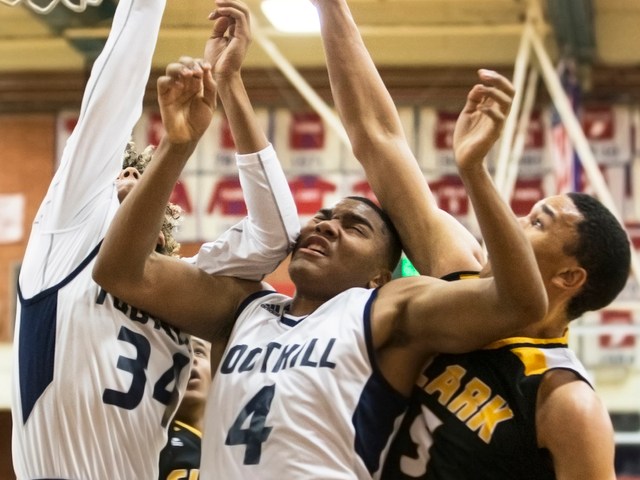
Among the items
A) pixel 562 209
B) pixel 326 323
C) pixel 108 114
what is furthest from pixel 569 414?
pixel 108 114

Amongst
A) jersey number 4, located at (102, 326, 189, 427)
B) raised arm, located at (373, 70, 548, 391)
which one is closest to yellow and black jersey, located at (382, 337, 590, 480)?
raised arm, located at (373, 70, 548, 391)

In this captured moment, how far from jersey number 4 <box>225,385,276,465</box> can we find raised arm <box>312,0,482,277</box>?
30.0 inches

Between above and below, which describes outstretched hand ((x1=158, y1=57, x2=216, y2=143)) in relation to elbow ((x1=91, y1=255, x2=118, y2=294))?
above

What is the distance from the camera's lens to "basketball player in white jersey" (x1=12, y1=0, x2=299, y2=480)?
3.83 meters

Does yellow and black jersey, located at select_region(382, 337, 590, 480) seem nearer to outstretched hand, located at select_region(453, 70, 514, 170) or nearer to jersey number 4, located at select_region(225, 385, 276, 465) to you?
jersey number 4, located at select_region(225, 385, 276, 465)

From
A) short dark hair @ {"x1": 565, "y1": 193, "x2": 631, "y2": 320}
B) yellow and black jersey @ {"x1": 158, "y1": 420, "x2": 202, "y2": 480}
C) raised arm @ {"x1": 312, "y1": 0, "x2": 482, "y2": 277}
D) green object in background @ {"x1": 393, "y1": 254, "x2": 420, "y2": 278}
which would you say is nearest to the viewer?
short dark hair @ {"x1": 565, "y1": 193, "x2": 631, "y2": 320}

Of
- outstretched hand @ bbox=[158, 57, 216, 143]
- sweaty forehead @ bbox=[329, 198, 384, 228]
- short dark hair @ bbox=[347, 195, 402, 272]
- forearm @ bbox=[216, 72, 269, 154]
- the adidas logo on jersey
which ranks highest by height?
outstretched hand @ bbox=[158, 57, 216, 143]

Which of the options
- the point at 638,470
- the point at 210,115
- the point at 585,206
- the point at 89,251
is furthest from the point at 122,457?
the point at 638,470

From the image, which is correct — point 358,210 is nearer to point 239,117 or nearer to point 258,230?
point 258,230

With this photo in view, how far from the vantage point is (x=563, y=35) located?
11641 millimetres

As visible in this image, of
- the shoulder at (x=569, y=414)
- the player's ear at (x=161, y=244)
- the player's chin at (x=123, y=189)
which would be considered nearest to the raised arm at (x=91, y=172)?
the player's chin at (x=123, y=189)

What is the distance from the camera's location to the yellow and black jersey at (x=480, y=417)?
11.9 ft

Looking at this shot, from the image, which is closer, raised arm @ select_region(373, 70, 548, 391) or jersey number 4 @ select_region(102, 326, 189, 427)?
raised arm @ select_region(373, 70, 548, 391)

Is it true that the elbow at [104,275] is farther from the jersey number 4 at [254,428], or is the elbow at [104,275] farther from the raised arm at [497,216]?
the raised arm at [497,216]
